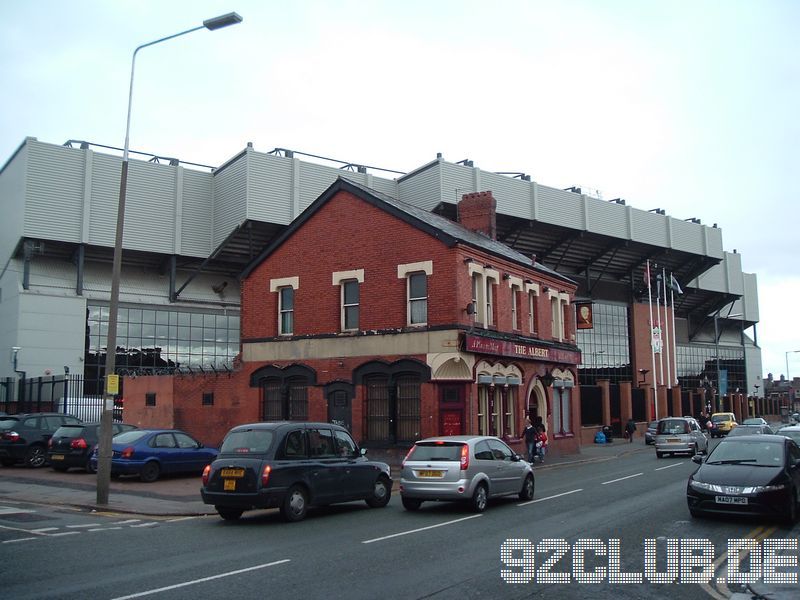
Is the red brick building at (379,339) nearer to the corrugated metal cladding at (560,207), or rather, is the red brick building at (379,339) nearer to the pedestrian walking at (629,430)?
the pedestrian walking at (629,430)

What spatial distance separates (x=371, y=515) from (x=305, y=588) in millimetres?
6586

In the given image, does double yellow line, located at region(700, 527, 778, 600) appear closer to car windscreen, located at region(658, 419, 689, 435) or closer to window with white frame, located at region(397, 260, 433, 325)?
window with white frame, located at region(397, 260, 433, 325)

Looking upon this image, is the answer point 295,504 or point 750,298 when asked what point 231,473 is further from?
point 750,298

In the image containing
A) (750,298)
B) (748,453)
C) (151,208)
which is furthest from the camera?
(750,298)

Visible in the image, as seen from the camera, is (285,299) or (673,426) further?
(673,426)

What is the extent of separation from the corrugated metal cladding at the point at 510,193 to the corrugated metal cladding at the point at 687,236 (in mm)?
18382

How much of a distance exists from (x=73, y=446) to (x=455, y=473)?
551 inches

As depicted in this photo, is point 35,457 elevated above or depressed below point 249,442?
below

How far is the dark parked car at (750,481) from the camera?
502 inches

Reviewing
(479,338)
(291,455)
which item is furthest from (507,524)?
(479,338)

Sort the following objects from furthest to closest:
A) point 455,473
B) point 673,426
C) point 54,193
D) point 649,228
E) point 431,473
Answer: point 649,228
point 54,193
point 673,426
point 431,473
point 455,473

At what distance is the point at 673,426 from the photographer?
1313 inches

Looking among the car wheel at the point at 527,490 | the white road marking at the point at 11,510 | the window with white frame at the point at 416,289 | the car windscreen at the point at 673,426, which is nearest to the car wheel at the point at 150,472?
the white road marking at the point at 11,510

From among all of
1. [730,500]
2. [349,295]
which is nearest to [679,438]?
[349,295]
